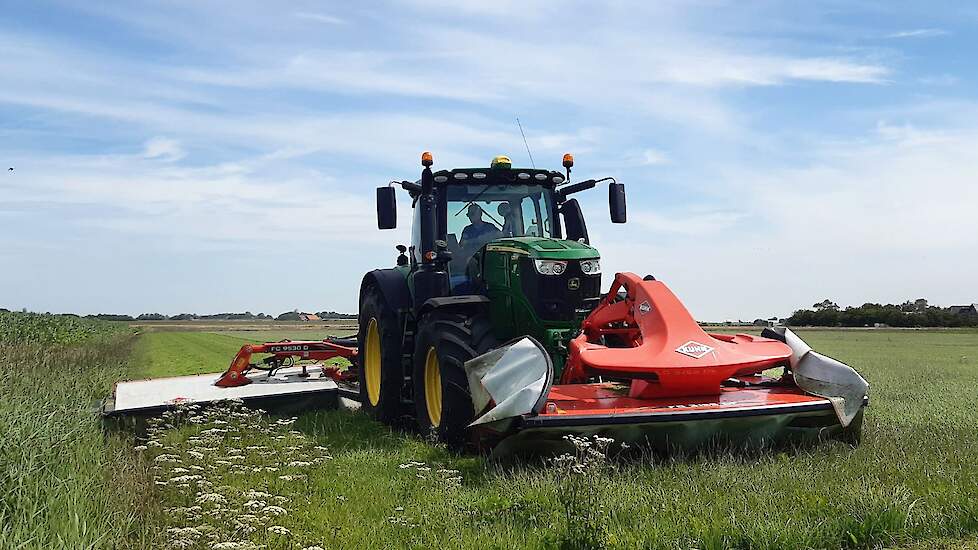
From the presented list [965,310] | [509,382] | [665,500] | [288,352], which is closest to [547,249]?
[509,382]

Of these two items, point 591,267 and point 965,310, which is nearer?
point 591,267

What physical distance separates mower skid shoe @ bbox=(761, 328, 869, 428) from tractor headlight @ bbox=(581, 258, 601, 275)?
1.70m

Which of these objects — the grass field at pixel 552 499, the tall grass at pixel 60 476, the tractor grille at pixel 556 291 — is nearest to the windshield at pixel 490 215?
the tractor grille at pixel 556 291

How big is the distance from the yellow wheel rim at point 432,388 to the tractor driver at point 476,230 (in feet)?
5.06

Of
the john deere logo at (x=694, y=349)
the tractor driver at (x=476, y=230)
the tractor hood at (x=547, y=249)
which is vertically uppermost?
the tractor driver at (x=476, y=230)

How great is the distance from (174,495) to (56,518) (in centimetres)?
92

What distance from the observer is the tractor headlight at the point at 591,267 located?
7457 millimetres

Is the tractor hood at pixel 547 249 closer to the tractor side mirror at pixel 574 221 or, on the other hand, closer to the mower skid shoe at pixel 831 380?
the tractor side mirror at pixel 574 221

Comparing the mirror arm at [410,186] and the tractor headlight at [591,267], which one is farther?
the mirror arm at [410,186]

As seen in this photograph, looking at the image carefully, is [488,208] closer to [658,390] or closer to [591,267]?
[591,267]

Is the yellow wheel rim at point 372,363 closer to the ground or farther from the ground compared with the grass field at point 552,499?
farther from the ground

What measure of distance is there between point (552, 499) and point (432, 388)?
108 inches

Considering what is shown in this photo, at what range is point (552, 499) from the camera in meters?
5.15

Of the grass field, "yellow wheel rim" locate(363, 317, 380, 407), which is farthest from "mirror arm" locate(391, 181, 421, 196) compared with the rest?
the grass field
